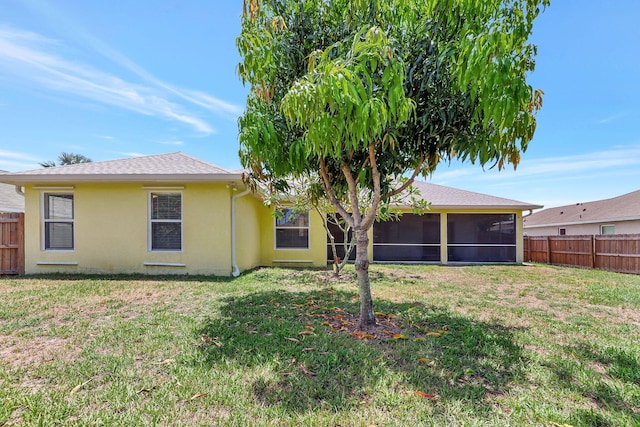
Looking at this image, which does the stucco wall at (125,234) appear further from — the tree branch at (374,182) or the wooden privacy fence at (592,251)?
the wooden privacy fence at (592,251)

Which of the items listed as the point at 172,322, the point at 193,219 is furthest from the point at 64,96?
the point at 172,322

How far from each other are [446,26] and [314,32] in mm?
1704

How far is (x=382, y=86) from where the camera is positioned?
301cm

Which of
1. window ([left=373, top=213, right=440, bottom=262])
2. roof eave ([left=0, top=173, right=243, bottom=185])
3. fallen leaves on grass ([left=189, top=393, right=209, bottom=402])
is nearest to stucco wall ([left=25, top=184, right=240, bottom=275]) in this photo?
roof eave ([left=0, top=173, right=243, bottom=185])

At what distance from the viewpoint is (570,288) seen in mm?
7684

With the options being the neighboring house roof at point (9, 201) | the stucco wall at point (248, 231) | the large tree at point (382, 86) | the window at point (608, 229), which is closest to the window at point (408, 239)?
the stucco wall at point (248, 231)

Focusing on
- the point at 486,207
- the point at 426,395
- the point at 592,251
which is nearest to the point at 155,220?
the point at 426,395

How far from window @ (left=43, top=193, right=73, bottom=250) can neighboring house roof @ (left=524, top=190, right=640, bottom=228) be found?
24.0 meters

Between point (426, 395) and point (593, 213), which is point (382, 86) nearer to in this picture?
point (426, 395)

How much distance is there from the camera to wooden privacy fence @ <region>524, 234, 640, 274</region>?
10.8m

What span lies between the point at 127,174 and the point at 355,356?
7.64m

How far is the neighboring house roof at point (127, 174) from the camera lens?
25.6 ft

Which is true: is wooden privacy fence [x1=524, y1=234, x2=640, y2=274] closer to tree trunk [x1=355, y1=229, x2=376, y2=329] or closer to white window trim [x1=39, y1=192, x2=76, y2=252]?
tree trunk [x1=355, y1=229, x2=376, y2=329]

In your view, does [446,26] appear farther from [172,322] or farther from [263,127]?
[172,322]
